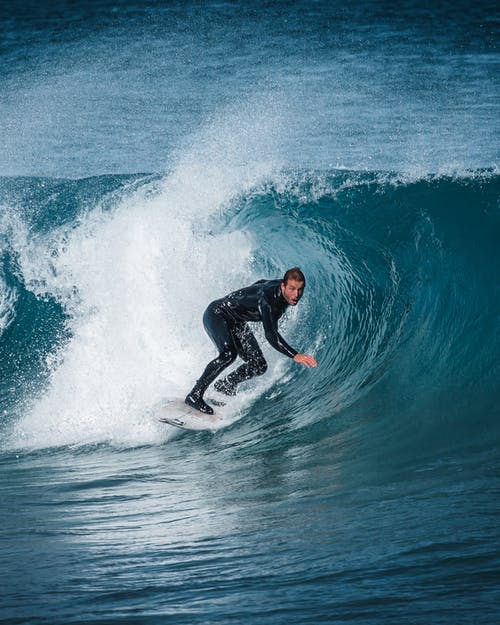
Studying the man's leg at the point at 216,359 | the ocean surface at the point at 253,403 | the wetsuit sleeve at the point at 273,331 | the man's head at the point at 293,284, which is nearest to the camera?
the ocean surface at the point at 253,403

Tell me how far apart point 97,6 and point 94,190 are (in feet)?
166

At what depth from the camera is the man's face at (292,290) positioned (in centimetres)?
605

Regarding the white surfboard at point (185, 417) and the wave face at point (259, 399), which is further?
the white surfboard at point (185, 417)

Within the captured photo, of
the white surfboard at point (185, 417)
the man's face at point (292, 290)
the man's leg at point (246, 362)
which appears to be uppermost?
the man's face at point (292, 290)

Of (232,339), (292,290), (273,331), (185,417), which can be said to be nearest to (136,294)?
(232,339)

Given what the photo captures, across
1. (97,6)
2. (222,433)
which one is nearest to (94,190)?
(222,433)

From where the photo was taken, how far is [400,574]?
332 centimetres

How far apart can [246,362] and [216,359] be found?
271 millimetres

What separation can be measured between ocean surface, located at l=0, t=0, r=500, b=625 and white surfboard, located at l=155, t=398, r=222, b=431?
0.30ft

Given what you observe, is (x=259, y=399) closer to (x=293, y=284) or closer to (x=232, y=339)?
(x=232, y=339)

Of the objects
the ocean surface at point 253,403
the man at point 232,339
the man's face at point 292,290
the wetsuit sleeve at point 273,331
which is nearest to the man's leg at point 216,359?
the man at point 232,339

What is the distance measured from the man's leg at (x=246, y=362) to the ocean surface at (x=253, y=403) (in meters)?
0.38

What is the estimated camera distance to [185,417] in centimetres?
682

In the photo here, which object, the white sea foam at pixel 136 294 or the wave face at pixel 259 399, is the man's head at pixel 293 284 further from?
the white sea foam at pixel 136 294
